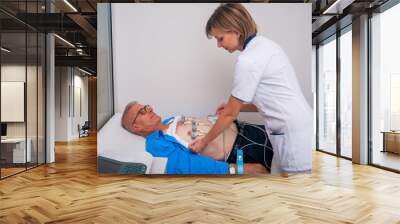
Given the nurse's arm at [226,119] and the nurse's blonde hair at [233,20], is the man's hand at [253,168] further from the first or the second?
the nurse's blonde hair at [233,20]

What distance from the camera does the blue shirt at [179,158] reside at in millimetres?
6414

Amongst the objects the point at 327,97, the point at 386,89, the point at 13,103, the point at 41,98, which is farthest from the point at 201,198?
the point at 327,97

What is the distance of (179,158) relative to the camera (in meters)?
6.53

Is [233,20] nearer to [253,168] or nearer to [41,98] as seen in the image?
[253,168]

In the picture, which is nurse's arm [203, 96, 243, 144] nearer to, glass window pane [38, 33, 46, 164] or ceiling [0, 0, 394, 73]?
ceiling [0, 0, 394, 73]

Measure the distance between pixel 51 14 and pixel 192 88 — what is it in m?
3.49

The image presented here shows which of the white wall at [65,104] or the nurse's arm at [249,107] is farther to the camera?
the white wall at [65,104]

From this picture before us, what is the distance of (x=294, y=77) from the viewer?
6.48 m

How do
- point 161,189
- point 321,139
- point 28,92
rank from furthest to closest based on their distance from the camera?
point 321,139 → point 28,92 → point 161,189

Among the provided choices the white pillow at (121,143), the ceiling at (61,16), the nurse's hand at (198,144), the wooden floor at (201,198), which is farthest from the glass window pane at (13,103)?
the nurse's hand at (198,144)

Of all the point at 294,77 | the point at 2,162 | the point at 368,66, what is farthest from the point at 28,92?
the point at 368,66

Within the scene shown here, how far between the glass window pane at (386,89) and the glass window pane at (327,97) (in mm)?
1920

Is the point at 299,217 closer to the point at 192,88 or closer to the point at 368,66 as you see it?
the point at 192,88

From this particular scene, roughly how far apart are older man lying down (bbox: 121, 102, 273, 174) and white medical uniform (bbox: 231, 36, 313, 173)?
243 millimetres
